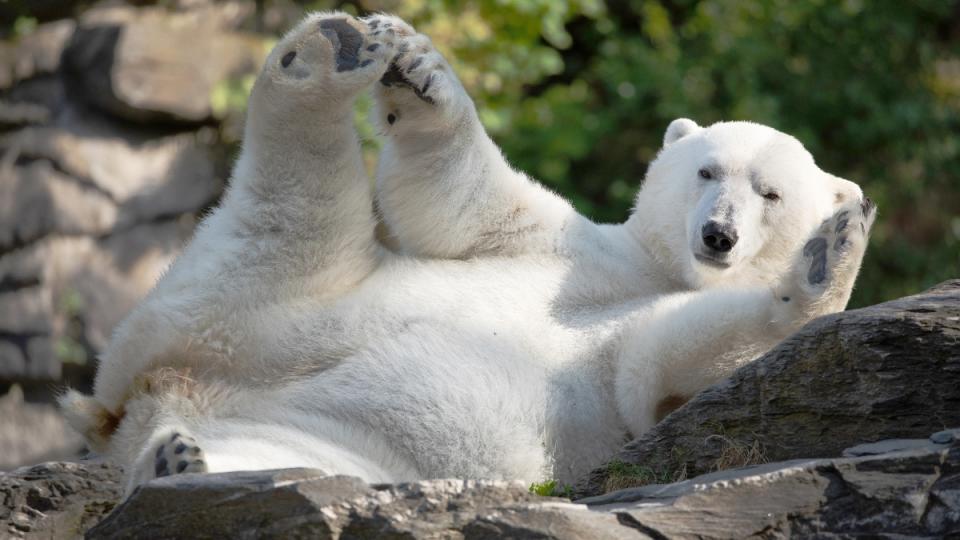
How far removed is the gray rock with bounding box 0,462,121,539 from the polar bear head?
5.94 ft

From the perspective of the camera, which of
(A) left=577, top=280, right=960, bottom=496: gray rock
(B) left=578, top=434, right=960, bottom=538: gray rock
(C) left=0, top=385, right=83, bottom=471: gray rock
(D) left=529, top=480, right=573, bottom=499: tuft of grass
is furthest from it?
(C) left=0, top=385, right=83, bottom=471: gray rock

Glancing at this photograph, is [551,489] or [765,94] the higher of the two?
[765,94]

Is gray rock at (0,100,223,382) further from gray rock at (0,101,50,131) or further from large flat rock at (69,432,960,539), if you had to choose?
large flat rock at (69,432,960,539)

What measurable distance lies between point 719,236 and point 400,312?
0.97 meters

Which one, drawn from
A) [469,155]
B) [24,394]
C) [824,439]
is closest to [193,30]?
[24,394]

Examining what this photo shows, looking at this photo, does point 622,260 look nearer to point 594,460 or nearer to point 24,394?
point 594,460

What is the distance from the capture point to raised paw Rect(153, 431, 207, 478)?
8.58 feet

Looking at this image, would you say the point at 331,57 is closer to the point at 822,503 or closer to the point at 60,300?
the point at 822,503

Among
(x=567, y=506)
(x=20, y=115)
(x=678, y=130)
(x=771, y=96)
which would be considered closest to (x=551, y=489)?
(x=567, y=506)

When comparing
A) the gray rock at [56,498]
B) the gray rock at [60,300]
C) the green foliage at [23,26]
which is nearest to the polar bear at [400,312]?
the gray rock at [56,498]

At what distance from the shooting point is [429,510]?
235 cm

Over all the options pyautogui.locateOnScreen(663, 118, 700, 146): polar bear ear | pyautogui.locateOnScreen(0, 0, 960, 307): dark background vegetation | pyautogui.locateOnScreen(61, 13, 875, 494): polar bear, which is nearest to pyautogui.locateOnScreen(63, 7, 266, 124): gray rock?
pyautogui.locateOnScreen(0, 0, 960, 307): dark background vegetation

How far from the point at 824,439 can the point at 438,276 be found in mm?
1200

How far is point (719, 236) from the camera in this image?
3.61 metres
